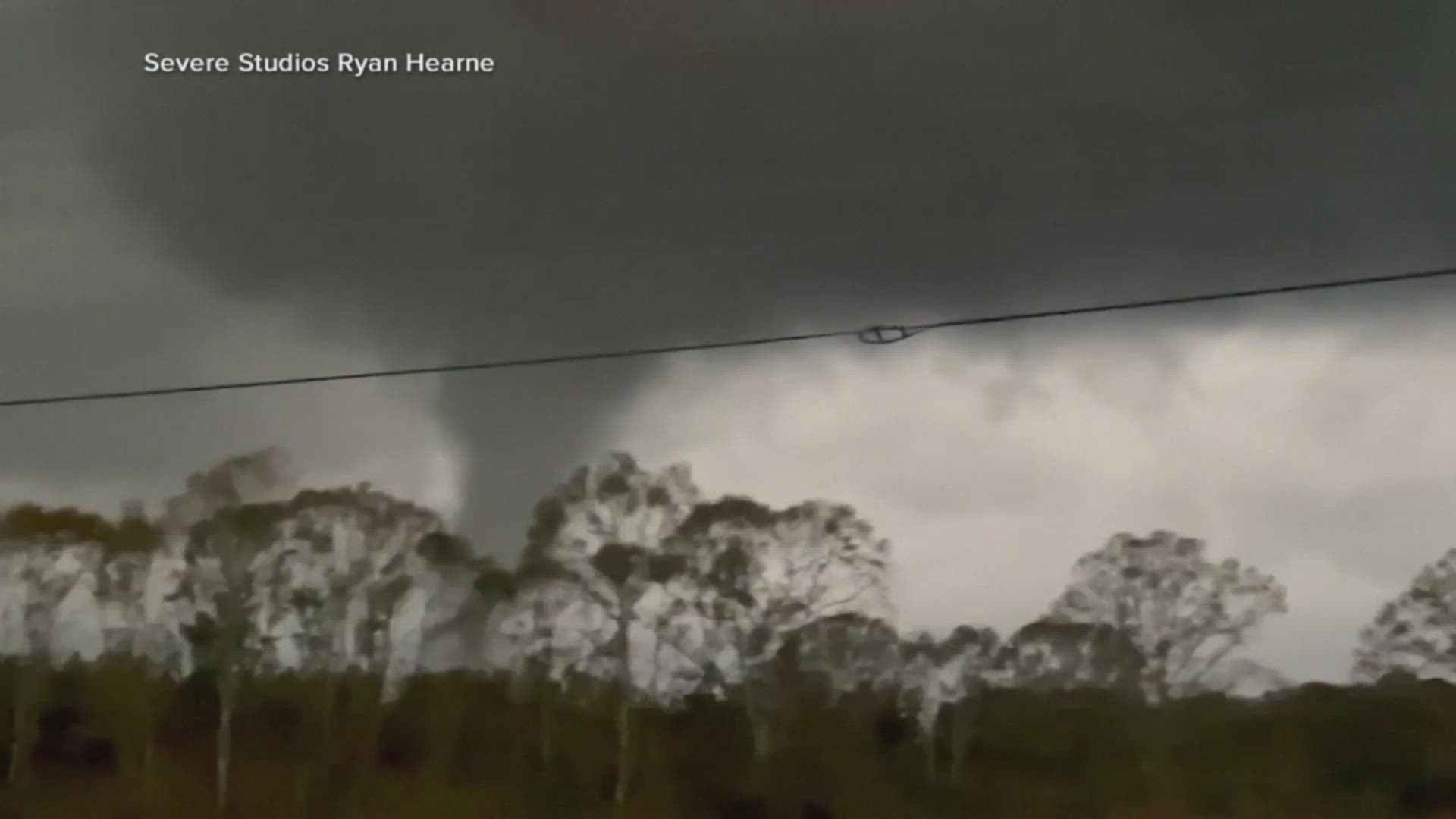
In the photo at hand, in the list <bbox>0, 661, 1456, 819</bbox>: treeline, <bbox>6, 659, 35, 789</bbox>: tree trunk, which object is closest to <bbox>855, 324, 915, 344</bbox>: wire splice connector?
<bbox>0, 661, 1456, 819</bbox>: treeline

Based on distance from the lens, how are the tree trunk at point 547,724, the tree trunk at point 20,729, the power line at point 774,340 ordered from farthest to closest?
the tree trunk at point 20,729
the tree trunk at point 547,724
the power line at point 774,340

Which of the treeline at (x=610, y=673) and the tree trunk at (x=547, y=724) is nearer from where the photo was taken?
the treeline at (x=610, y=673)

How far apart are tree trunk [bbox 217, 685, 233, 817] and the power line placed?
2.24 feet

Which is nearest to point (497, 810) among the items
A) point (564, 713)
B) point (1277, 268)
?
point (564, 713)

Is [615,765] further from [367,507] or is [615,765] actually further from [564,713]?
[367,507]

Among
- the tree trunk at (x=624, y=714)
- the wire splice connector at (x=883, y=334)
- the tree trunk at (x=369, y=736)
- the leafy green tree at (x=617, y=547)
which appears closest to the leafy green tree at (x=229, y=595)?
the tree trunk at (x=369, y=736)

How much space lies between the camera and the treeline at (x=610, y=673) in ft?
7.40

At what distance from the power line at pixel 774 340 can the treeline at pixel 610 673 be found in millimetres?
234

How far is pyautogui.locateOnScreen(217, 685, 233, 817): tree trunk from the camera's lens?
2.43 meters

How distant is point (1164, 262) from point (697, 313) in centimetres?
98

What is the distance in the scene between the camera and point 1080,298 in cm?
228

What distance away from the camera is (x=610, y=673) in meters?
2.39

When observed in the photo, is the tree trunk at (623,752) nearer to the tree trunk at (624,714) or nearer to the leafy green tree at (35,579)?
the tree trunk at (624,714)

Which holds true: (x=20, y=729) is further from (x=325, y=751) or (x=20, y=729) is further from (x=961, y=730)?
(x=961, y=730)
